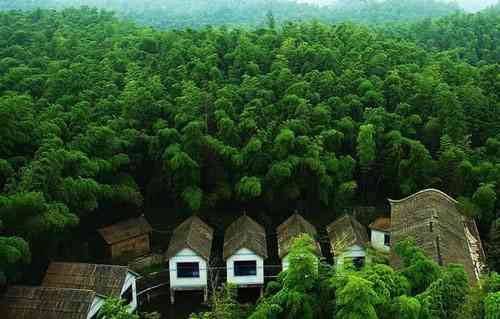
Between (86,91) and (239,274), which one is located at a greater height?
(86,91)

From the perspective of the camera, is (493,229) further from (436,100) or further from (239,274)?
(239,274)

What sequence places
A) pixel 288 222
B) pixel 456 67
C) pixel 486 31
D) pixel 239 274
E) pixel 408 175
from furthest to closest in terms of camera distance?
pixel 486 31
pixel 456 67
pixel 408 175
pixel 288 222
pixel 239 274

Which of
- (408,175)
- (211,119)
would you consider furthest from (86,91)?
(408,175)

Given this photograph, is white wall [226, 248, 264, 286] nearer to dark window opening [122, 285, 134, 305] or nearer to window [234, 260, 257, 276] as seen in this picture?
window [234, 260, 257, 276]

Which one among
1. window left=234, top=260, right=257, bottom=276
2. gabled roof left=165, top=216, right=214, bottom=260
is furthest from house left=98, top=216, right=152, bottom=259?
window left=234, top=260, right=257, bottom=276

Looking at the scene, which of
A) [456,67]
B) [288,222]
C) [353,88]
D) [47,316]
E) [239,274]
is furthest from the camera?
[456,67]

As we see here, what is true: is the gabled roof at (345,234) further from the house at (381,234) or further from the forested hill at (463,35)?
the forested hill at (463,35)
